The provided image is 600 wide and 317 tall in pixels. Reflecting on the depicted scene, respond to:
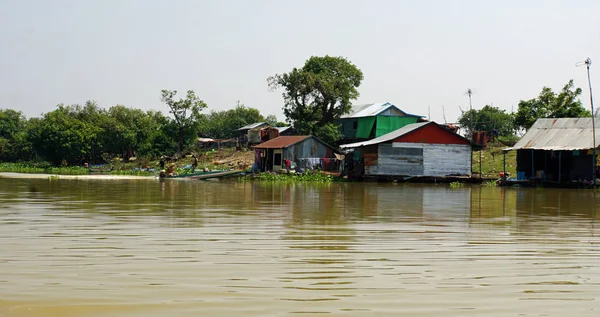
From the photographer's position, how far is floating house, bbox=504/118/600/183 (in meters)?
27.5

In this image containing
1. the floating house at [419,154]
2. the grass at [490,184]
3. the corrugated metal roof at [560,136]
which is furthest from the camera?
the floating house at [419,154]

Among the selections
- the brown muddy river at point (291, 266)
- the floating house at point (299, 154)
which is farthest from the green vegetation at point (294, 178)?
the brown muddy river at point (291, 266)

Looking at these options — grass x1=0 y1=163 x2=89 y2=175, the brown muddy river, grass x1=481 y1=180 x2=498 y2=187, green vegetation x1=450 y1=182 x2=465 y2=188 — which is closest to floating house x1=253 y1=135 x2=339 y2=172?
green vegetation x1=450 y1=182 x2=465 y2=188

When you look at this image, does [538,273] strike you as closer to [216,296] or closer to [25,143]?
[216,296]

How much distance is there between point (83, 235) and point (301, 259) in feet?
10.5

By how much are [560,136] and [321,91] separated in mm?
20258

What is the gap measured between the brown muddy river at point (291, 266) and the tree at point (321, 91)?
112ft

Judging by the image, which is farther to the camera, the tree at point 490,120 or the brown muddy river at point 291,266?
the tree at point 490,120

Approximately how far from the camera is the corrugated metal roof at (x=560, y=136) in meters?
27.3

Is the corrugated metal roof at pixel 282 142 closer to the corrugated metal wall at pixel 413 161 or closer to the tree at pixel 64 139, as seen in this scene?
the corrugated metal wall at pixel 413 161

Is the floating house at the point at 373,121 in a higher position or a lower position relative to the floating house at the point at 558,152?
higher

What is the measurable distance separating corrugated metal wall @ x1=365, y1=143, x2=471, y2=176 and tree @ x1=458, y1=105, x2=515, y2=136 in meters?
20.8

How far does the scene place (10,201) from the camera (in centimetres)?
1514

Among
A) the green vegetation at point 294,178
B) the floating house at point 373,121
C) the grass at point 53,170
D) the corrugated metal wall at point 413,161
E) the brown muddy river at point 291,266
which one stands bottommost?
the brown muddy river at point 291,266
